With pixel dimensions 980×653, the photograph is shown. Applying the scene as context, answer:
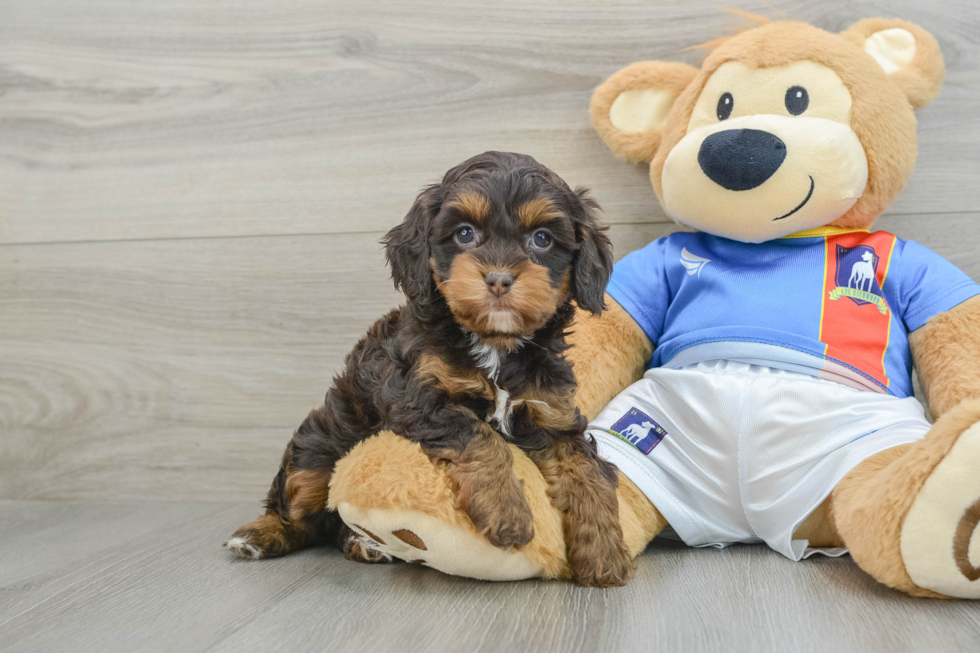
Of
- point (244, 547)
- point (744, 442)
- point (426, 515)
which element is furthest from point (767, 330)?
point (244, 547)

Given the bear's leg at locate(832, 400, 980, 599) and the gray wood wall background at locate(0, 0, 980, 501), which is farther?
the gray wood wall background at locate(0, 0, 980, 501)

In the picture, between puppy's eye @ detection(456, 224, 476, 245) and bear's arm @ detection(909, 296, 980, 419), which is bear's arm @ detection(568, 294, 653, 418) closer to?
puppy's eye @ detection(456, 224, 476, 245)

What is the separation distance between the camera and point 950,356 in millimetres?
1774

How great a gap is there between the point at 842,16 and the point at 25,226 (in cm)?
277

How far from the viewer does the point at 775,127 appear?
182 cm

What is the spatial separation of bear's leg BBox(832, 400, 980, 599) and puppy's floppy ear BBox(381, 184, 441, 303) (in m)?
0.96

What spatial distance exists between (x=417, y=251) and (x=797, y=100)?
3.45ft

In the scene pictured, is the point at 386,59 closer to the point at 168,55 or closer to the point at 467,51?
the point at 467,51

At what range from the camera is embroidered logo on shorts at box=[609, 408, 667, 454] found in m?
1.87

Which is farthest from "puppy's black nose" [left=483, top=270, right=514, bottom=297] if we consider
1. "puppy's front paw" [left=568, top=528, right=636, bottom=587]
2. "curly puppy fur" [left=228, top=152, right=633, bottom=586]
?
"puppy's front paw" [left=568, top=528, right=636, bottom=587]

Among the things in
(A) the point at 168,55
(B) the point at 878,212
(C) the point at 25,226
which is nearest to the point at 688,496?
(B) the point at 878,212

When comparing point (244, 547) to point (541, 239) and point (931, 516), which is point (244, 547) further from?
point (931, 516)

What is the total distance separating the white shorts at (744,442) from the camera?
1.69 metres

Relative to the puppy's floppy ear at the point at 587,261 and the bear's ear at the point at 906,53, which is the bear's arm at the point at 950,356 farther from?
the puppy's floppy ear at the point at 587,261
